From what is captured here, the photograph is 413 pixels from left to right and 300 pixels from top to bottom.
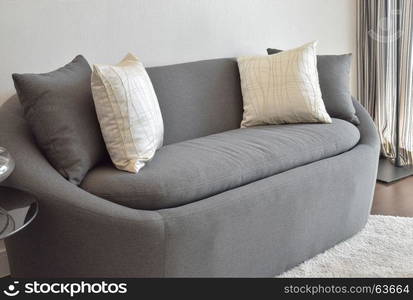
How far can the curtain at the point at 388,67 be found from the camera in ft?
11.6

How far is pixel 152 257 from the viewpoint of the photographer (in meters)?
1.79

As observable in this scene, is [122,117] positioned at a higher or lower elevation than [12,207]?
higher

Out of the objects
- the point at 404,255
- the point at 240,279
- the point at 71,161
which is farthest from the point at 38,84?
the point at 404,255

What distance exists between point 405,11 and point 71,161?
248 centimetres

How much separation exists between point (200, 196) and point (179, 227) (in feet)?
0.77

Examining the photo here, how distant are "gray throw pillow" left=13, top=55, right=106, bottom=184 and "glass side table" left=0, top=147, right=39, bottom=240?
0.24 meters

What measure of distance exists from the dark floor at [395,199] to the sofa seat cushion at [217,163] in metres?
0.48

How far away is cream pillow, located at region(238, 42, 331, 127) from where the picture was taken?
9.10ft

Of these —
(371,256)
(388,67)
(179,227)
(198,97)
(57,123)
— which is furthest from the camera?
(388,67)

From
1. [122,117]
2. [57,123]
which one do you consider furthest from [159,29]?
[57,123]

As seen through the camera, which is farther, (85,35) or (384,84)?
(384,84)

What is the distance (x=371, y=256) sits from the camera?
2398mm

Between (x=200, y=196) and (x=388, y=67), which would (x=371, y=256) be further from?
(x=388, y=67)

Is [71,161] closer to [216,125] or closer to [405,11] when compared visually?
[216,125]
